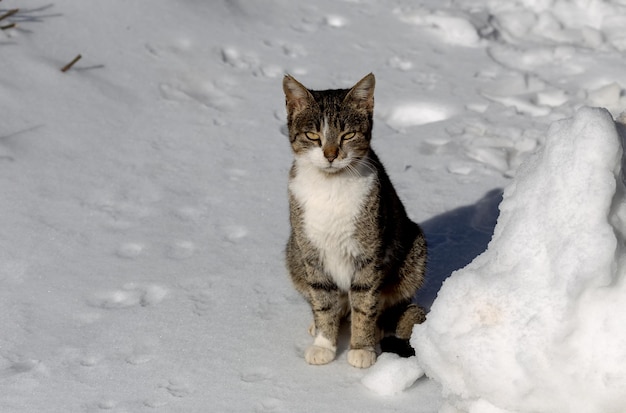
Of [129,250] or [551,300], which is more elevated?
[551,300]

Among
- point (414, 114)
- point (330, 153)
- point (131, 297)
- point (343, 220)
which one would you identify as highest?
point (330, 153)

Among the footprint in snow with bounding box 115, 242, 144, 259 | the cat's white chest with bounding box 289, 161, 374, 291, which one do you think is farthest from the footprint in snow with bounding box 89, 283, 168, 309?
the cat's white chest with bounding box 289, 161, 374, 291

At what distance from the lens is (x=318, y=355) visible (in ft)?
11.5

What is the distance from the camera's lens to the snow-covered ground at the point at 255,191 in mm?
2709

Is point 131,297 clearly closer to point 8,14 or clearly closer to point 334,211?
point 334,211

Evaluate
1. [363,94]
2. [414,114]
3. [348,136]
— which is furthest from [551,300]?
[414,114]

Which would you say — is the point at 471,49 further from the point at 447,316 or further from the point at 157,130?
the point at 447,316

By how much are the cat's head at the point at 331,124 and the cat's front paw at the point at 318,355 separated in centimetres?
73

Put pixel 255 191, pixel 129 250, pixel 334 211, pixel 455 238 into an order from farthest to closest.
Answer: pixel 255 191 → pixel 455 238 → pixel 129 250 → pixel 334 211

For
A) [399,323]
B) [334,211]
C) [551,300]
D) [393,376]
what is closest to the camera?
[551,300]

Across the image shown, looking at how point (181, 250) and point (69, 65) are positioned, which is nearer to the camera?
point (181, 250)

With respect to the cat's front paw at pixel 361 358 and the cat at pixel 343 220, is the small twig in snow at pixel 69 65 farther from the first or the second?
the cat's front paw at pixel 361 358

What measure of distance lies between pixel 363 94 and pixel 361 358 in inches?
41.8

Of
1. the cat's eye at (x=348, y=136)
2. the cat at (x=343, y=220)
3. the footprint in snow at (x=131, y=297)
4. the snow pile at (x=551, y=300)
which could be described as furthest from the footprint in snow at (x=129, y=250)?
the snow pile at (x=551, y=300)
